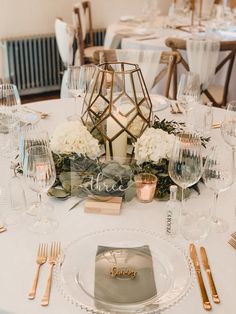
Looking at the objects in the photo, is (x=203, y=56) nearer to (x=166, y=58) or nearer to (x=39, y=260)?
(x=166, y=58)

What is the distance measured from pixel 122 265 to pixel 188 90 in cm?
109

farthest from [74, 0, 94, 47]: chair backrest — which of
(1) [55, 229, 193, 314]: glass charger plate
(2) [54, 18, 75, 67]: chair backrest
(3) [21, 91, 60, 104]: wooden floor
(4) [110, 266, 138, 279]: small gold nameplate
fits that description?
(4) [110, 266, 138, 279]: small gold nameplate

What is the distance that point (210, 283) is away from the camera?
1066 millimetres

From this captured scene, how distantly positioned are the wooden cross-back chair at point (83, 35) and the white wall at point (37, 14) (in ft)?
0.58

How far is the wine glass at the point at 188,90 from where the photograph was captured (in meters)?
1.99

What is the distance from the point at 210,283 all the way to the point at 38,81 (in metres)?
3.95

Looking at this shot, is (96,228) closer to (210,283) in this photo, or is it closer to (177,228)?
(177,228)

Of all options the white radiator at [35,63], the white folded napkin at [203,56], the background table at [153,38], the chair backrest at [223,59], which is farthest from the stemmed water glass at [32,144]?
the white radiator at [35,63]

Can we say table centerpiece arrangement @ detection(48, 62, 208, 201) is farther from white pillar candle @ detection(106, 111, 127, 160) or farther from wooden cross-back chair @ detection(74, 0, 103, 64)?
wooden cross-back chair @ detection(74, 0, 103, 64)

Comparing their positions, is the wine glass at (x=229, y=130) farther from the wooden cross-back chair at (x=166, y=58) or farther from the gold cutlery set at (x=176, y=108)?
the wooden cross-back chair at (x=166, y=58)

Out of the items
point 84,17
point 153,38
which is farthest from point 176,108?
point 84,17

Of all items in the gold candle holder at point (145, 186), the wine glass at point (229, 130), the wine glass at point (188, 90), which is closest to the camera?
the gold candle holder at point (145, 186)

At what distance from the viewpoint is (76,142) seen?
4.74 feet

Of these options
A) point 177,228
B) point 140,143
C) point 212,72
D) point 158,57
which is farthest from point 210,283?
point 212,72
